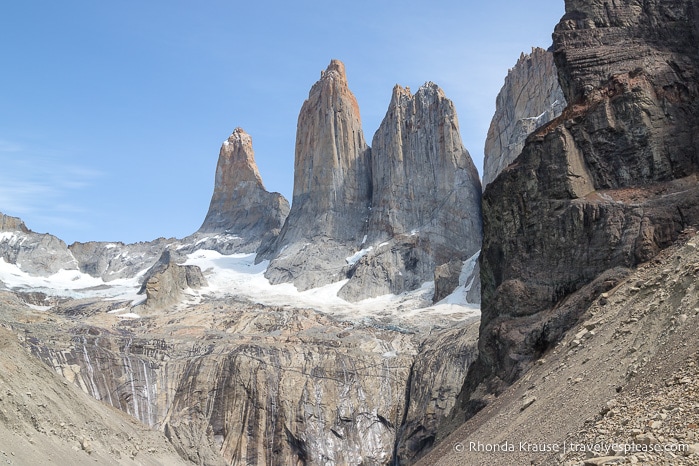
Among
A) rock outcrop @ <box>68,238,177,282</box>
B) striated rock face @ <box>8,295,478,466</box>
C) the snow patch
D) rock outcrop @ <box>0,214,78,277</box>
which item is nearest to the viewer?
striated rock face @ <box>8,295,478,466</box>

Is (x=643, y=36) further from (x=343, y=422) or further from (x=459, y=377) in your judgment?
(x=343, y=422)

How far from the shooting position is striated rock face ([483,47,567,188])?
11588 cm

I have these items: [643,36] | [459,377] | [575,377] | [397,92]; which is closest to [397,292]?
[397,92]

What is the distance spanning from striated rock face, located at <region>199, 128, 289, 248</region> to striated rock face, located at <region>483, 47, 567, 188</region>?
56.8m

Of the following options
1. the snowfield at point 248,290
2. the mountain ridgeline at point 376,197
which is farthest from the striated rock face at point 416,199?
the snowfield at point 248,290

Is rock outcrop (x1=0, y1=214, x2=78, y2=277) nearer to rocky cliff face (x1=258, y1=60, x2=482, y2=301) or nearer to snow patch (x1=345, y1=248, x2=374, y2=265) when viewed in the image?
rocky cliff face (x1=258, y1=60, x2=482, y2=301)

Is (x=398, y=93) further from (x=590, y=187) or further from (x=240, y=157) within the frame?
(x=590, y=187)

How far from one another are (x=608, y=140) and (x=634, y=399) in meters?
23.2

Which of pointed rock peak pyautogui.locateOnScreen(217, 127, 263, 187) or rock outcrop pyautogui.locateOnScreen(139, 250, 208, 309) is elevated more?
pointed rock peak pyautogui.locateOnScreen(217, 127, 263, 187)

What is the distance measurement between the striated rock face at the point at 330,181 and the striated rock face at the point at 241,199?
25.0m

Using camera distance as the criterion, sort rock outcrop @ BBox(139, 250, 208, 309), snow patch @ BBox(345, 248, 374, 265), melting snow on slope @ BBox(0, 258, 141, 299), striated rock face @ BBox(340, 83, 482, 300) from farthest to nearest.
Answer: melting snow on slope @ BBox(0, 258, 141, 299) → snow patch @ BBox(345, 248, 374, 265) → striated rock face @ BBox(340, 83, 482, 300) → rock outcrop @ BBox(139, 250, 208, 309)

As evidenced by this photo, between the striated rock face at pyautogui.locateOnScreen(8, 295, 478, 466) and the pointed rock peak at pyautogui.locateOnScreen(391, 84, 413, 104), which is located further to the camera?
the pointed rock peak at pyautogui.locateOnScreen(391, 84, 413, 104)

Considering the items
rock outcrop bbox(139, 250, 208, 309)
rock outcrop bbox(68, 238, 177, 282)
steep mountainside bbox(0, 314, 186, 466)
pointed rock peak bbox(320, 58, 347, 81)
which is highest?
pointed rock peak bbox(320, 58, 347, 81)

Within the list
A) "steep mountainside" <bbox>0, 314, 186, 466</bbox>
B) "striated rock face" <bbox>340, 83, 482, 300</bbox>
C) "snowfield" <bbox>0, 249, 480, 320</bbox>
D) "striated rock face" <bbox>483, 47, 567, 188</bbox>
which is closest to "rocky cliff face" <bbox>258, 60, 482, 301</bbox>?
"striated rock face" <bbox>340, 83, 482, 300</bbox>
